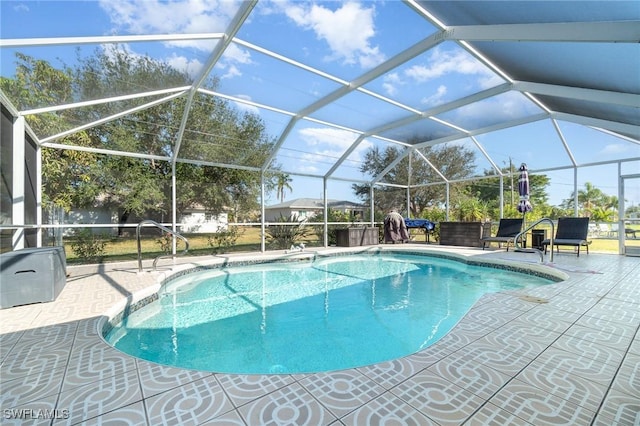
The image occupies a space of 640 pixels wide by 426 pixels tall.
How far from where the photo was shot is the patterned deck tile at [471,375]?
6.09 ft

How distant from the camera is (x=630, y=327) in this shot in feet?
9.41

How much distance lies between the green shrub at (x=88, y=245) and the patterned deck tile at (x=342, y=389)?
791 centimetres

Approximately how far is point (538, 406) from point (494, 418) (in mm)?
341

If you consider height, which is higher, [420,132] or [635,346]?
[420,132]

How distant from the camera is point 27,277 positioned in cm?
370

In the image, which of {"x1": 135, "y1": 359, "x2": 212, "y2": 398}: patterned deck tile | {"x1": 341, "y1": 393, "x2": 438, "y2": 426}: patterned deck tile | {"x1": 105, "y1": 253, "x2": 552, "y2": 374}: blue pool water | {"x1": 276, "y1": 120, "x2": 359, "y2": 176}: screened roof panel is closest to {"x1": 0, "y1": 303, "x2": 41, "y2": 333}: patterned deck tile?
{"x1": 105, "y1": 253, "x2": 552, "y2": 374}: blue pool water

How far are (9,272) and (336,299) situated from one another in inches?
186

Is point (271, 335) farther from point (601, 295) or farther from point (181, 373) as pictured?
point (601, 295)

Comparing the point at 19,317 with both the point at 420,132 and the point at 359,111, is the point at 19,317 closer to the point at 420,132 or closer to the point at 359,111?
the point at 359,111

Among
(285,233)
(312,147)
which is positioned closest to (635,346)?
(312,147)

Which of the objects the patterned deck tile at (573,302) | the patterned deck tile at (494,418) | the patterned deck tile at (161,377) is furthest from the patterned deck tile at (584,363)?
the patterned deck tile at (161,377)

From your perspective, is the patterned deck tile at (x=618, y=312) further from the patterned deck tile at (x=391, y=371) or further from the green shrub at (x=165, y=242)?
the green shrub at (x=165, y=242)

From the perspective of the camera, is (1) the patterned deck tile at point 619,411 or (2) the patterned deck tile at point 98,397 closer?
(1) the patterned deck tile at point 619,411

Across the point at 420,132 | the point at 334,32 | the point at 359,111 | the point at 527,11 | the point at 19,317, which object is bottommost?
the point at 19,317
